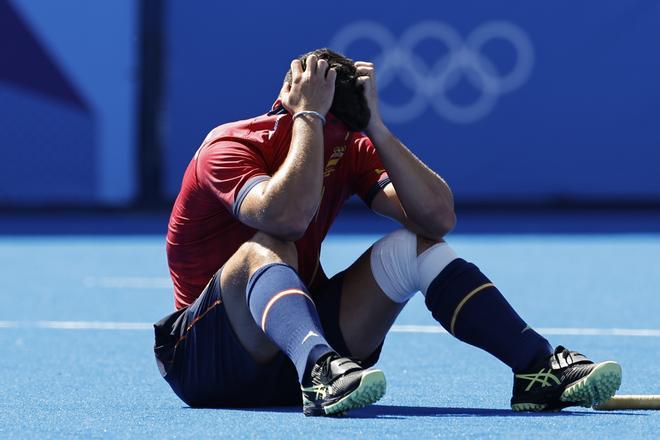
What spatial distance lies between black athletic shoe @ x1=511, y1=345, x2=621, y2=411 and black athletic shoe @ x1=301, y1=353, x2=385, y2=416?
22.9 inches

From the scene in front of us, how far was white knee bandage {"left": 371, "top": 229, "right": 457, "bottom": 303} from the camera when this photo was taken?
435 cm

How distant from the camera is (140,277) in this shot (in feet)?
30.8

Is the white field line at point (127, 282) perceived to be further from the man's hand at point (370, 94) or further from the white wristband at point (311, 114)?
the white wristband at point (311, 114)

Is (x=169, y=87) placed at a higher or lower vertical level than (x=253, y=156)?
lower

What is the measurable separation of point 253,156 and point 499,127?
369 inches

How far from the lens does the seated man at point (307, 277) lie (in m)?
4.07

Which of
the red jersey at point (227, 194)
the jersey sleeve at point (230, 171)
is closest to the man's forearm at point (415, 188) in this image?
the red jersey at point (227, 194)

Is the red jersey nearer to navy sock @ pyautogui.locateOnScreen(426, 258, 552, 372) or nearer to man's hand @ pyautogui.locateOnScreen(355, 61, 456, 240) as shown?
man's hand @ pyautogui.locateOnScreen(355, 61, 456, 240)

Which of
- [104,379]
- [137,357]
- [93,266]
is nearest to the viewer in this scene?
[104,379]

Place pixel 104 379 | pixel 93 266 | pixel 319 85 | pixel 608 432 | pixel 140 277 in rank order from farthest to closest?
pixel 93 266 < pixel 140 277 < pixel 104 379 < pixel 319 85 < pixel 608 432

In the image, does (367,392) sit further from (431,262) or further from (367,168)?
(367,168)

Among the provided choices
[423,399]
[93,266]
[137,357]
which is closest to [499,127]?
[93,266]

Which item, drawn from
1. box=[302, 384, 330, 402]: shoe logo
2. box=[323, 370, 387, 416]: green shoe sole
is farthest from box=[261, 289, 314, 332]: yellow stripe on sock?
box=[323, 370, 387, 416]: green shoe sole

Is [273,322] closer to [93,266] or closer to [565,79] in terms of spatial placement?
[93,266]
